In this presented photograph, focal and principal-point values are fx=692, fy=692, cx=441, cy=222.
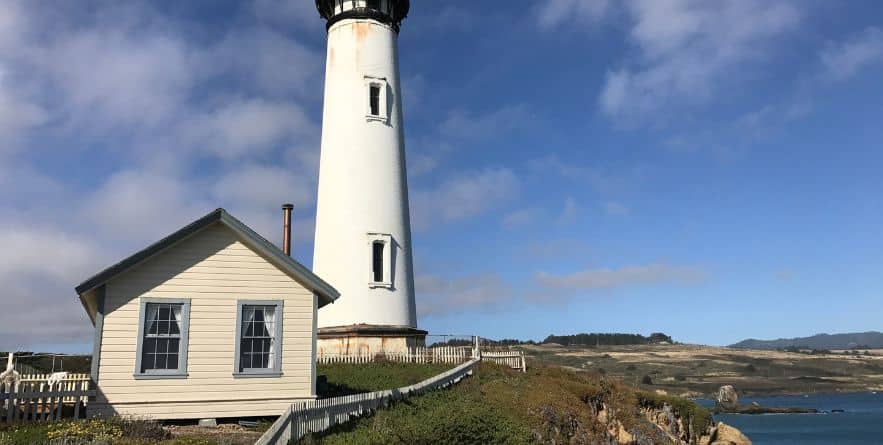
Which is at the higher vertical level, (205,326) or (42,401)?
(205,326)

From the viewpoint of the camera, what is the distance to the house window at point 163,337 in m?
14.2

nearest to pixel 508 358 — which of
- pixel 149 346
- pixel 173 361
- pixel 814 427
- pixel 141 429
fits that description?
pixel 173 361

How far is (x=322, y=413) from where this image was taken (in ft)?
42.9

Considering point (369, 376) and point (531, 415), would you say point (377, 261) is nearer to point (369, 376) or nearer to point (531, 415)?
point (369, 376)

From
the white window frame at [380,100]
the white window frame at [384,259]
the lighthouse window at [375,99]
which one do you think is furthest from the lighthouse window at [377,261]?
the lighthouse window at [375,99]

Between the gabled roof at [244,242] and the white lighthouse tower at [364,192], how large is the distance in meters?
9.96

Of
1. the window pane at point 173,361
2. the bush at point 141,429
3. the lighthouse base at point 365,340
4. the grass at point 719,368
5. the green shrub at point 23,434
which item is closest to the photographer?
the green shrub at point 23,434

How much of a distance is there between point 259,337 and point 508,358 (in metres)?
14.8

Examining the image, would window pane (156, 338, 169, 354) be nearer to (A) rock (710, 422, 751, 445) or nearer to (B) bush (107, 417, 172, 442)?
(B) bush (107, 417, 172, 442)

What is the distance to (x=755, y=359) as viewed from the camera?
591 ft

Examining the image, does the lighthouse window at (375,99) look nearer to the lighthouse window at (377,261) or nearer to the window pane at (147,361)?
the lighthouse window at (377,261)

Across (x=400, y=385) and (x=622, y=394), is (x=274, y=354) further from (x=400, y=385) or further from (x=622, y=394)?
(x=622, y=394)

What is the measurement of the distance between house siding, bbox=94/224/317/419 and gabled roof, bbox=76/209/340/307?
0.60ft

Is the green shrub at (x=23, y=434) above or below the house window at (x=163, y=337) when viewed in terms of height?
below
